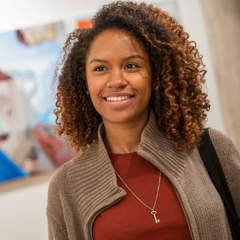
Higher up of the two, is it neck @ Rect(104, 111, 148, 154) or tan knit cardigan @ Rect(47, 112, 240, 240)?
neck @ Rect(104, 111, 148, 154)

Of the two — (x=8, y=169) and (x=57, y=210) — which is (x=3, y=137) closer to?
(x=8, y=169)

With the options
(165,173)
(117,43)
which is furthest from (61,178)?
(117,43)

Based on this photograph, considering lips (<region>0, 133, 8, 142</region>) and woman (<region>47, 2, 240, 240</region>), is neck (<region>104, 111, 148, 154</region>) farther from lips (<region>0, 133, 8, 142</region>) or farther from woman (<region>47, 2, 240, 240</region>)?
lips (<region>0, 133, 8, 142</region>)

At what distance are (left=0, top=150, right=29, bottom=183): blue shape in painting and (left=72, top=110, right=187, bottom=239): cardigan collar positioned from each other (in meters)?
1.15

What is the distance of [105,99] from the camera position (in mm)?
1370

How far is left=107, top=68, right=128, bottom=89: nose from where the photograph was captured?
1.29m

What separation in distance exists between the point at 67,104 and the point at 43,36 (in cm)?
114

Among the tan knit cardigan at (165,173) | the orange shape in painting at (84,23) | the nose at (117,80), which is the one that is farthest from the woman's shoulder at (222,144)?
the orange shape in painting at (84,23)

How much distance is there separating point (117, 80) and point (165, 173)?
17.4 inches

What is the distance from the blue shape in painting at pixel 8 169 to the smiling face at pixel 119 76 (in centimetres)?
135

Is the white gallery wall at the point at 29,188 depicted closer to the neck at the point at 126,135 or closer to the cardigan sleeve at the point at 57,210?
the cardigan sleeve at the point at 57,210

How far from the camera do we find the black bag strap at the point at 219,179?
4.36 ft

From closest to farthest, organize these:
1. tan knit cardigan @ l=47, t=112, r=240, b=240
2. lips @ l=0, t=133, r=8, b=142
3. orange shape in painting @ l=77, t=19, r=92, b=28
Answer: tan knit cardigan @ l=47, t=112, r=240, b=240
lips @ l=0, t=133, r=8, b=142
orange shape in painting @ l=77, t=19, r=92, b=28

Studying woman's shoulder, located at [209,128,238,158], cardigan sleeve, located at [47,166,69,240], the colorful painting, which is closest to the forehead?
woman's shoulder, located at [209,128,238,158]
